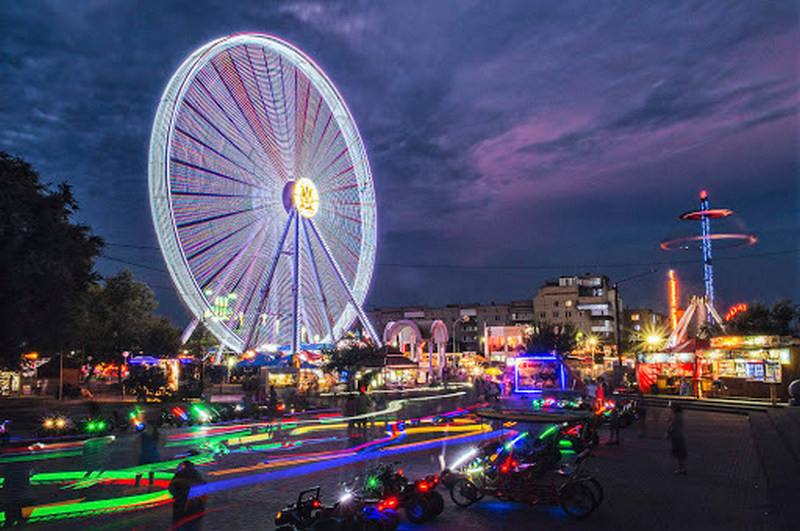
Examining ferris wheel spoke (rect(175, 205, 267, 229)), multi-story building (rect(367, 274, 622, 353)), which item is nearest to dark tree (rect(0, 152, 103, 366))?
ferris wheel spoke (rect(175, 205, 267, 229))

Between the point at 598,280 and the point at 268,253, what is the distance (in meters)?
83.8

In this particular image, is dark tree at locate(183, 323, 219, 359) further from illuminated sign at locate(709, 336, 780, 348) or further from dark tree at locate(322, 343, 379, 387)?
illuminated sign at locate(709, 336, 780, 348)

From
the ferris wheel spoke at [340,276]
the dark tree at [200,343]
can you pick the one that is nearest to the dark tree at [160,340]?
the dark tree at [200,343]

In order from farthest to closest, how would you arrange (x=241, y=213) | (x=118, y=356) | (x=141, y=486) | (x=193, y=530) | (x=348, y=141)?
(x=118, y=356) < (x=348, y=141) < (x=241, y=213) < (x=141, y=486) < (x=193, y=530)

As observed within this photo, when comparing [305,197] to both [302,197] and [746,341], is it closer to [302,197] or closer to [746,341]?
[302,197]

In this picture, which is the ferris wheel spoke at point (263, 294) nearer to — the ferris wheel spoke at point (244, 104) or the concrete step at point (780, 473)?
the ferris wheel spoke at point (244, 104)

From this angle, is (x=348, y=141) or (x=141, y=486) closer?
(x=141, y=486)

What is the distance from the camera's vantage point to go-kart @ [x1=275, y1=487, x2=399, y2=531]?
723cm

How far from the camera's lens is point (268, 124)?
31281mm

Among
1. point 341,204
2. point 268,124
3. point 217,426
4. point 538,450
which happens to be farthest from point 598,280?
point 538,450

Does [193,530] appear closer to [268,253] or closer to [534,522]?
[534,522]

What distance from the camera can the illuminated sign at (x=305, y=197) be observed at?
1344 inches

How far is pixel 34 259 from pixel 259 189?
1409 centimetres

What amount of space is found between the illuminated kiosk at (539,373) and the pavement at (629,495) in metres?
15.8
